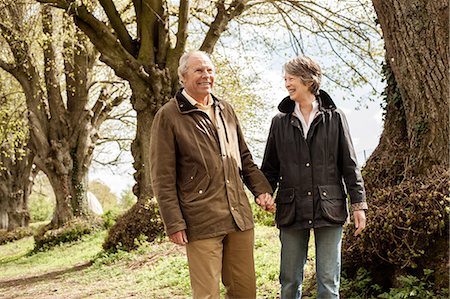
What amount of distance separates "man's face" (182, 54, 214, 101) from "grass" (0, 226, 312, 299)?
2.78 m

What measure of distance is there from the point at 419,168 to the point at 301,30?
9.93 meters

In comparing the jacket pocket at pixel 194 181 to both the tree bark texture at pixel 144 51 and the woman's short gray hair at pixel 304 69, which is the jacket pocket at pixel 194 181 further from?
the tree bark texture at pixel 144 51

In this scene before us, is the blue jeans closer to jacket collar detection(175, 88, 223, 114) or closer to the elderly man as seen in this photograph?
the elderly man

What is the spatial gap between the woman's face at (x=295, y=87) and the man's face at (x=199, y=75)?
0.55m

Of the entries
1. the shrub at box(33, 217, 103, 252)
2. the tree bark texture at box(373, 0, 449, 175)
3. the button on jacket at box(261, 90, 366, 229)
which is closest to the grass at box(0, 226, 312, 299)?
the shrub at box(33, 217, 103, 252)

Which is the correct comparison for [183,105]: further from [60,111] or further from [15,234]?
[15,234]

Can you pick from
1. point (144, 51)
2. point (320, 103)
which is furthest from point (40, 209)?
point (320, 103)

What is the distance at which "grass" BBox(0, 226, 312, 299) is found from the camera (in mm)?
7539

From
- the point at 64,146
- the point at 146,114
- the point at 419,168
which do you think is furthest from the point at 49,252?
the point at 419,168

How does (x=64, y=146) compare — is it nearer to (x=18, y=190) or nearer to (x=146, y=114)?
(x=146, y=114)

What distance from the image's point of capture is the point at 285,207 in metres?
4.32

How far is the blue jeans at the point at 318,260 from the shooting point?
4195 mm

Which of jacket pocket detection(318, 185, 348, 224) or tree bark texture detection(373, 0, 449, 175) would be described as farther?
tree bark texture detection(373, 0, 449, 175)

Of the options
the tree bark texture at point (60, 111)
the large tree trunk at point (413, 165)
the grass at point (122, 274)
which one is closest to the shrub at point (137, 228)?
the grass at point (122, 274)
